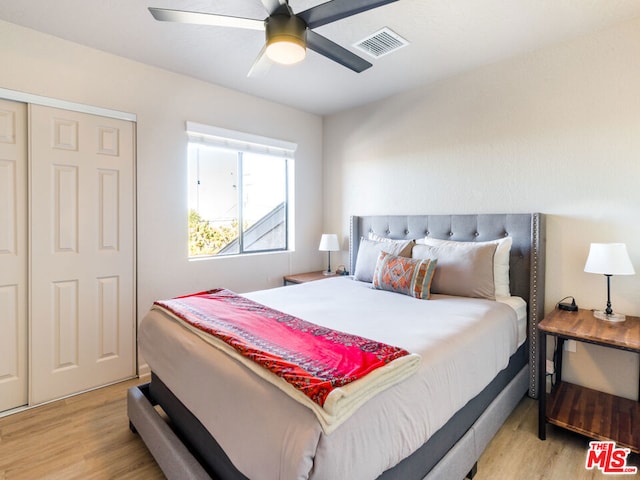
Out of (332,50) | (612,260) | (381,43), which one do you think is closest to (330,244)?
(381,43)

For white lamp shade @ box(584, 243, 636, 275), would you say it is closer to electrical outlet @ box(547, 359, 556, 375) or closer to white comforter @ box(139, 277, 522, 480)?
white comforter @ box(139, 277, 522, 480)

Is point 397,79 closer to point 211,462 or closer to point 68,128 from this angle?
point 68,128

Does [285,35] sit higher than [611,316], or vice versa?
[285,35]

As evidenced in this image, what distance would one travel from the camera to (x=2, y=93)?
2.17 metres

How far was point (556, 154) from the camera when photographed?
2436 millimetres

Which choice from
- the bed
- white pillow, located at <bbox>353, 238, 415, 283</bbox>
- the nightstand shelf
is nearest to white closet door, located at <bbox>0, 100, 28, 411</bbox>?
the bed

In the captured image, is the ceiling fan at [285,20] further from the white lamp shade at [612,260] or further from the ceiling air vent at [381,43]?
the white lamp shade at [612,260]

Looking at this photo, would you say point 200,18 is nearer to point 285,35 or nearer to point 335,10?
point 285,35

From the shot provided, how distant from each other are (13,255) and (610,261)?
3893 millimetres

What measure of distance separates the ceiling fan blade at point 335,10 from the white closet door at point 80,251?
73.7 inches

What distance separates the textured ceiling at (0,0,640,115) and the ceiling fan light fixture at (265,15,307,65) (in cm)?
47

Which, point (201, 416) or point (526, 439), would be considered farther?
point (526, 439)

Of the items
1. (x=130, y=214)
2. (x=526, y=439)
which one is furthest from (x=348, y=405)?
(x=130, y=214)

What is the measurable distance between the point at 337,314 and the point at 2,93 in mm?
2639
